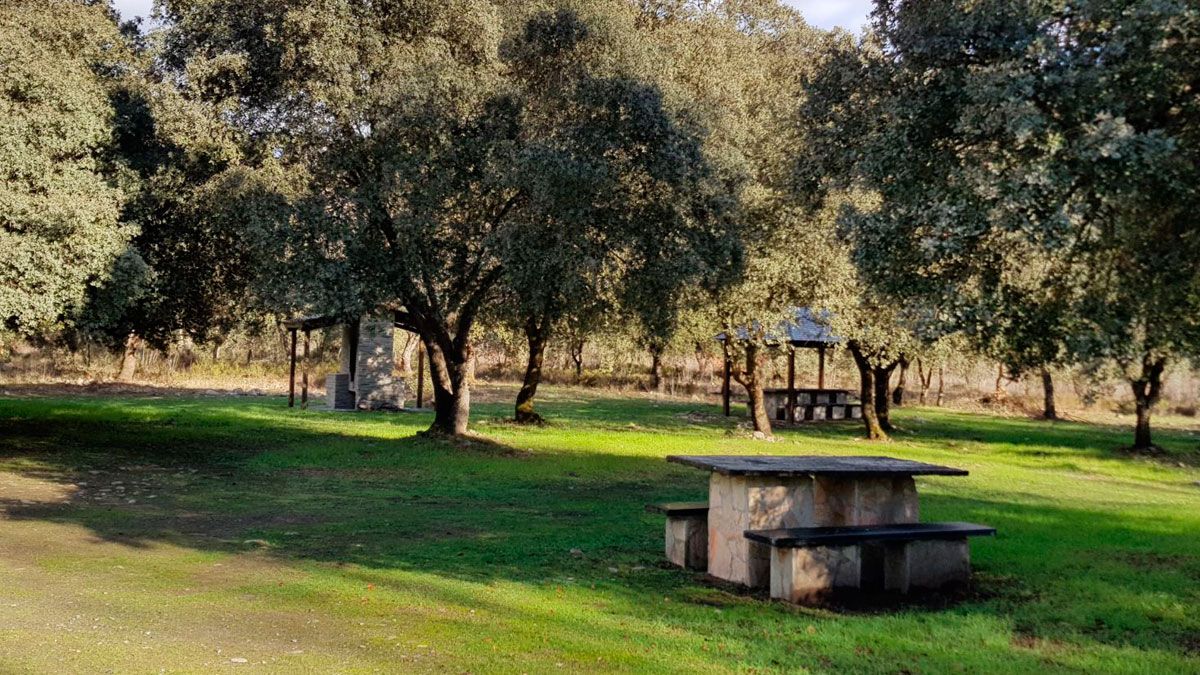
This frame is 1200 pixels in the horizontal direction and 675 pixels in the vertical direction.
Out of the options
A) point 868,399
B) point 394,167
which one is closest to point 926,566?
point 394,167

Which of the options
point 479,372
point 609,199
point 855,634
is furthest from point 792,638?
point 479,372

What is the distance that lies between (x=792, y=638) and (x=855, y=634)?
55 cm

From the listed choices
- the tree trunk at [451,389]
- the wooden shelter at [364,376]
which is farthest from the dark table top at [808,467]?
the wooden shelter at [364,376]

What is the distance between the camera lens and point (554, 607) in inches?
352

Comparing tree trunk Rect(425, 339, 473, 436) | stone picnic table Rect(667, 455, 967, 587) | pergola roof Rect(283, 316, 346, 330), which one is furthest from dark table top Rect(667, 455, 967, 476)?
pergola roof Rect(283, 316, 346, 330)

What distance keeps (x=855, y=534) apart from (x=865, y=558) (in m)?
0.70

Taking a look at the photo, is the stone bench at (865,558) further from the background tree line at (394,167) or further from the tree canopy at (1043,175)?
the background tree line at (394,167)

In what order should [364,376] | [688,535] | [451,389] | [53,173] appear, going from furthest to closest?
[364,376] < [451,389] < [53,173] < [688,535]

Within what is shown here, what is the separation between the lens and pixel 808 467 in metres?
10.4

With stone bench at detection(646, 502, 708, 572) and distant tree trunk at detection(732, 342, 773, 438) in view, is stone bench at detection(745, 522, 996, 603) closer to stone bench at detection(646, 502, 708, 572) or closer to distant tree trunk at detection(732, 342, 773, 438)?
stone bench at detection(646, 502, 708, 572)

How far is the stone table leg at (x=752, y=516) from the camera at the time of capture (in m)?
10.3

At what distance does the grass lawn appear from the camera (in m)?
7.39

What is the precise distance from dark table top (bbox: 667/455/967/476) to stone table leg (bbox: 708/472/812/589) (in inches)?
6.3

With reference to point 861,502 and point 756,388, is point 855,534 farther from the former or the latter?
point 756,388
